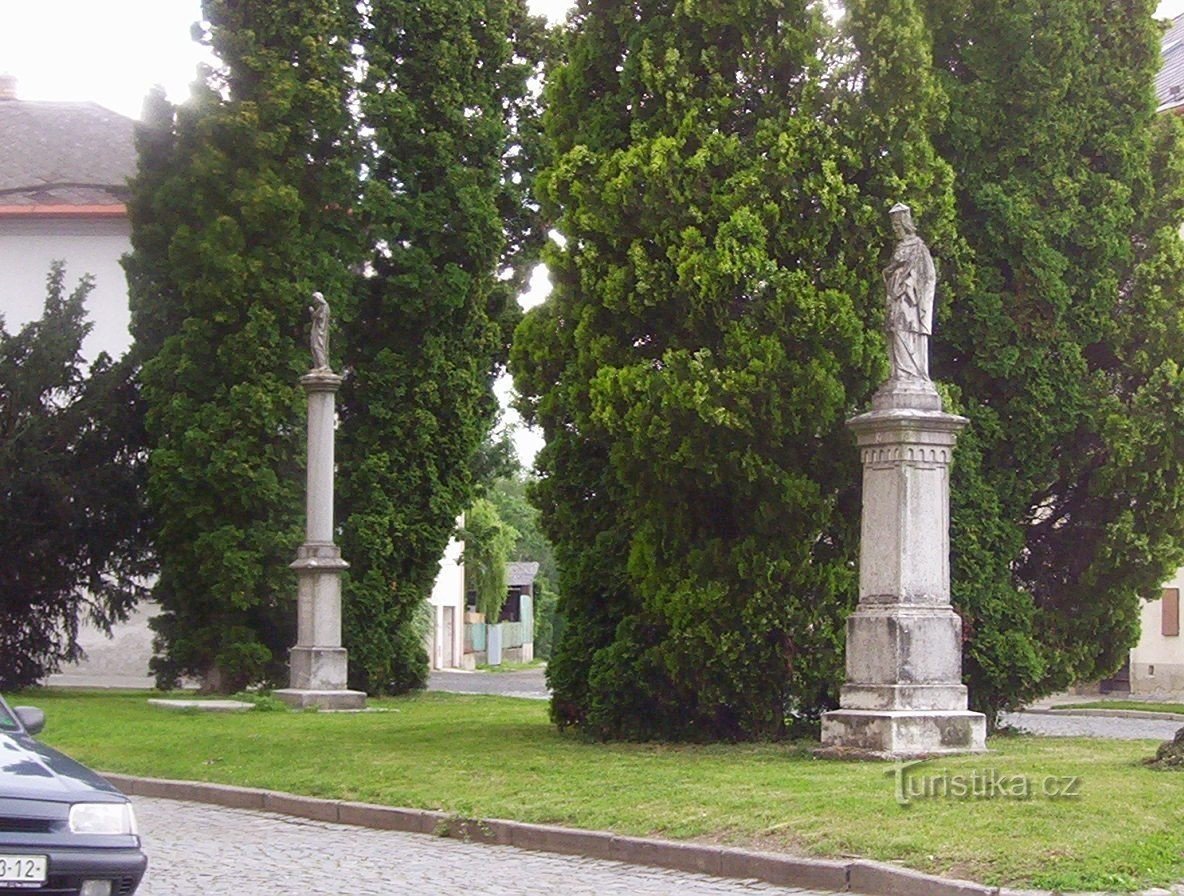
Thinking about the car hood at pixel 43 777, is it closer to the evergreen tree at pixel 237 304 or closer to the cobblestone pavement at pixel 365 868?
the cobblestone pavement at pixel 365 868

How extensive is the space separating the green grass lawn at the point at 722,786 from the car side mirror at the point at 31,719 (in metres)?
3.90

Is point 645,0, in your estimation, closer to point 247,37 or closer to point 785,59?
point 785,59

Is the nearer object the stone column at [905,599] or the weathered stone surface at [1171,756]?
the weathered stone surface at [1171,756]

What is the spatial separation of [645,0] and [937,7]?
9.54 ft

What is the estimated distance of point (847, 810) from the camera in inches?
464

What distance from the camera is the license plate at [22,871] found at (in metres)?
8.11

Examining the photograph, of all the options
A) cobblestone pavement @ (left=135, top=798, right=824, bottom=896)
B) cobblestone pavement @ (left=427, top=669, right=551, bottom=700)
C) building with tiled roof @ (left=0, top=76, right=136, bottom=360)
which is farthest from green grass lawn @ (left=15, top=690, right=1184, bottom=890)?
building with tiled roof @ (left=0, top=76, right=136, bottom=360)

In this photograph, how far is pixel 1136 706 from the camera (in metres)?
33.4

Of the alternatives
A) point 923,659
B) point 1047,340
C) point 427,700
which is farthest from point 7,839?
point 427,700

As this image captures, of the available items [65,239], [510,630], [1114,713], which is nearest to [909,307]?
[1114,713]

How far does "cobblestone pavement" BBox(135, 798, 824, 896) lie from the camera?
10562 mm

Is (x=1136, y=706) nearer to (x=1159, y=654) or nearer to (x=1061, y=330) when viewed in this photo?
(x=1159, y=654)

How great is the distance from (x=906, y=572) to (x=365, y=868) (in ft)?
20.1

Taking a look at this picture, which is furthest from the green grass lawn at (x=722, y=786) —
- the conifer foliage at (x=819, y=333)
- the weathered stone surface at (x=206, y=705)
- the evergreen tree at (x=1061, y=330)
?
the weathered stone surface at (x=206, y=705)
